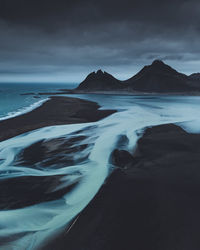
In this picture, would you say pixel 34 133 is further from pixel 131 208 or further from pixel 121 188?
pixel 131 208

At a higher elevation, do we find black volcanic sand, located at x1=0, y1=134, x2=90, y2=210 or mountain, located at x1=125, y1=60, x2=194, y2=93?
mountain, located at x1=125, y1=60, x2=194, y2=93

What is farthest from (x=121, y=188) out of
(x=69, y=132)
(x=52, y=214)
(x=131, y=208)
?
(x=69, y=132)

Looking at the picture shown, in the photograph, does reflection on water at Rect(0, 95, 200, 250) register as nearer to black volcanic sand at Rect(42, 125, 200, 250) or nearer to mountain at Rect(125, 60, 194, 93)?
black volcanic sand at Rect(42, 125, 200, 250)

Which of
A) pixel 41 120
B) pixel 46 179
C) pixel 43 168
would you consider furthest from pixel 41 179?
pixel 41 120

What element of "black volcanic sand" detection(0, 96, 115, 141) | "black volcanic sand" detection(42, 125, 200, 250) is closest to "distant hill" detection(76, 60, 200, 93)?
"black volcanic sand" detection(0, 96, 115, 141)

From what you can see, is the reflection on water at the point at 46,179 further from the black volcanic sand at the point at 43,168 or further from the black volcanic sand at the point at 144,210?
the black volcanic sand at the point at 144,210

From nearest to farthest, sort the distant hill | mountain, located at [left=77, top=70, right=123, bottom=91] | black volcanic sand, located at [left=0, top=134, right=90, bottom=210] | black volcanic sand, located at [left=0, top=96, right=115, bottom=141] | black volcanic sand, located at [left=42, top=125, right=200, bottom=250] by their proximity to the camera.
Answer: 1. black volcanic sand, located at [left=42, top=125, right=200, bottom=250]
2. black volcanic sand, located at [left=0, top=134, right=90, bottom=210]
3. black volcanic sand, located at [left=0, top=96, right=115, bottom=141]
4. the distant hill
5. mountain, located at [left=77, top=70, right=123, bottom=91]
